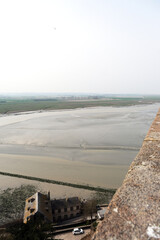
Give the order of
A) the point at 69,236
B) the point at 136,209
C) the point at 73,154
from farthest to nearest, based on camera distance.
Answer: the point at 73,154 < the point at 69,236 < the point at 136,209

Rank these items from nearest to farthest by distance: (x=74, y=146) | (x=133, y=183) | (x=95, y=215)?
1. (x=133, y=183)
2. (x=95, y=215)
3. (x=74, y=146)

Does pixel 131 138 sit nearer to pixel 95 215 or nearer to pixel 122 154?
pixel 122 154

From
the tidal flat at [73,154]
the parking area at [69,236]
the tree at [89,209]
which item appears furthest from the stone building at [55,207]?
the tidal flat at [73,154]

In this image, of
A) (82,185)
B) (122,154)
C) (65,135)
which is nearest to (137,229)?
(82,185)

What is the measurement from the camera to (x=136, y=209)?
1645 mm

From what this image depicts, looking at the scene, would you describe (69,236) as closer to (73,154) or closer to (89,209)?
(89,209)

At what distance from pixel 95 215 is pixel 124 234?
14.2 metres

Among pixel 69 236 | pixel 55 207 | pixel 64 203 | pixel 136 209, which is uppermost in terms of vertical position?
pixel 136 209

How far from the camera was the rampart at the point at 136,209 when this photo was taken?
139 centimetres

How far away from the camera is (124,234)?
54.6 inches

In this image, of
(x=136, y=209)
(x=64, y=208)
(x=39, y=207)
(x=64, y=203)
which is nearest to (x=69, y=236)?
(x=64, y=208)

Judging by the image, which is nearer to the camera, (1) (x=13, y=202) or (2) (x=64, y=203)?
(2) (x=64, y=203)

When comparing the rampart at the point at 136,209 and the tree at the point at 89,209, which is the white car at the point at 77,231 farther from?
the rampart at the point at 136,209

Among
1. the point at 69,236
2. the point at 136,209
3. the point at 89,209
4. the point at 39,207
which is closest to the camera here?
the point at 136,209
